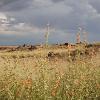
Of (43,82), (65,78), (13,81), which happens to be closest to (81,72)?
(65,78)

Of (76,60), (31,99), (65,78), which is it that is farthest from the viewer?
(76,60)

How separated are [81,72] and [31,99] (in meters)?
1.31

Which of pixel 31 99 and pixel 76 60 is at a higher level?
pixel 76 60

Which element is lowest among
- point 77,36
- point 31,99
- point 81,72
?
→ point 31,99

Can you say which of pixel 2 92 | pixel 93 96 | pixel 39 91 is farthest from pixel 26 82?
pixel 93 96

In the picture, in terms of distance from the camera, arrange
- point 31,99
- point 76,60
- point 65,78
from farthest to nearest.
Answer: point 76,60, point 65,78, point 31,99

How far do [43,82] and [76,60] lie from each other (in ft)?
4.11

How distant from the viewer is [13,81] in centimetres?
820

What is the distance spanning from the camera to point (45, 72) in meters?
7.73

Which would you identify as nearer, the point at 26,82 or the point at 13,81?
the point at 26,82

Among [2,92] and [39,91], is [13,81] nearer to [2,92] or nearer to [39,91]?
[2,92]

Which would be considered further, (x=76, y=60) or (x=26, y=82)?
(x=76, y=60)

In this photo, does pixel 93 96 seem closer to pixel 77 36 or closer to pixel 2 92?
pixel 77 36

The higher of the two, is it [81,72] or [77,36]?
[77,36]
